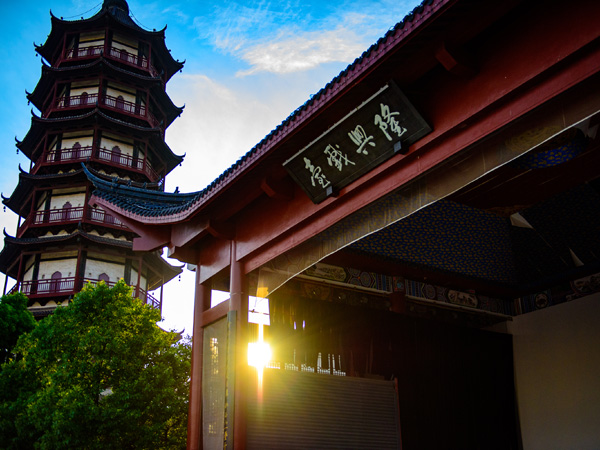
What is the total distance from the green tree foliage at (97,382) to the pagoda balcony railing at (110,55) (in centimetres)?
1380

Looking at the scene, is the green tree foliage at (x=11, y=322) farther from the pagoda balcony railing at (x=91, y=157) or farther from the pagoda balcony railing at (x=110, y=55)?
the pagoda balcony railing at (x=110, y=55)

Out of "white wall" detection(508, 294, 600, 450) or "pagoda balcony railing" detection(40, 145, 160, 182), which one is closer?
"white wall" detection(508, 294, 600, 450)

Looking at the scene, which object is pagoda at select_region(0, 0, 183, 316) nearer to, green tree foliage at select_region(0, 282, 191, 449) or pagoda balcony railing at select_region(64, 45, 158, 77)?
pagoda balcony railing at select_region(64, 45, 158, 77)

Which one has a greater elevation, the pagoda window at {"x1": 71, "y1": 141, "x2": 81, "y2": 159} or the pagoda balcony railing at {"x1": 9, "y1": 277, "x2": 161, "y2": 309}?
the pagoda window at {"x1": 71, "y1": 141, "x2": 81, "y2": 159}

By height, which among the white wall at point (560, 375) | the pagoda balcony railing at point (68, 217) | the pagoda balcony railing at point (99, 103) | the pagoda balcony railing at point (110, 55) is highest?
the pagoda balcony railing at point (110, 55)

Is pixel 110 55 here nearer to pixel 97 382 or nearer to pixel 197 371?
pixel 97 382

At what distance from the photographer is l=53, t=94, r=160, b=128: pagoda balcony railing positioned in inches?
878

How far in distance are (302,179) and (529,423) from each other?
6615 millimetres

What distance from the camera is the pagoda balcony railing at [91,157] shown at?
70.0 ft

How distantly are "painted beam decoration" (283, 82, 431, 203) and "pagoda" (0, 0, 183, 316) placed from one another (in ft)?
52.0

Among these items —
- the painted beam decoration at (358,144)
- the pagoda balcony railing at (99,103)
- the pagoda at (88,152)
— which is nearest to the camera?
the painted beam decoration at (358,144)

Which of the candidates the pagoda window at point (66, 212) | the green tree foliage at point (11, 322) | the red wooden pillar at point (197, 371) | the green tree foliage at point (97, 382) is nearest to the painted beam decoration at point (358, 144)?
the red wooden pillar at point (197, 371)

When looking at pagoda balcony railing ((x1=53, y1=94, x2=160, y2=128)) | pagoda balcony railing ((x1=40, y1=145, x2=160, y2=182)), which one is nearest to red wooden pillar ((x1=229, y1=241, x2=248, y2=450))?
pagoda balcony railing ((x1=40, y1=145, x2=160, y2=182))

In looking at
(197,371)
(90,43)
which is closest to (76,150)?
(90,43)
